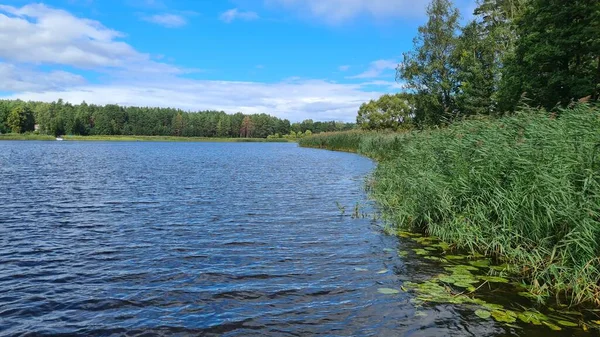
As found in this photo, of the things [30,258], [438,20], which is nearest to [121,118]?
[438,20]

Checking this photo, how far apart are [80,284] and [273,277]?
370 cm

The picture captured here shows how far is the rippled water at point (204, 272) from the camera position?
6059 mm

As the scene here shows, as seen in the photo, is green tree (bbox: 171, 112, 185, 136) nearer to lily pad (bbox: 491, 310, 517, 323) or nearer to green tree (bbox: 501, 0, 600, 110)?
green tree (bbox: 501, 0, 600, 110)

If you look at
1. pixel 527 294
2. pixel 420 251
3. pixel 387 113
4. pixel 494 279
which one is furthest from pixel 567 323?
pixel 387 113

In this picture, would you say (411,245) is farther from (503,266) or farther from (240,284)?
(240,284)

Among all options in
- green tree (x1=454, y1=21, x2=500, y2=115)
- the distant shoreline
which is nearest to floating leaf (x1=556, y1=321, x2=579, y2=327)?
green tree (x1=454, y1=21, x2=500, y2=115)

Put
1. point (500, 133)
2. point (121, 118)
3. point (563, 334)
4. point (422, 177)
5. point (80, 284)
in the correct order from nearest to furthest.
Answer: point (563, 334), point (80, 284), point (500, 133), point (422, 177), point (121, 118)

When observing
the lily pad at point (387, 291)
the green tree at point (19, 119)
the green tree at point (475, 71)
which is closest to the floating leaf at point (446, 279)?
the lily pad at point (387, 291)

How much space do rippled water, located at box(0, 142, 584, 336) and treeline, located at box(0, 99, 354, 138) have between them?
140 m

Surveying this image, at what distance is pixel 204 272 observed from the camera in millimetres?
8445

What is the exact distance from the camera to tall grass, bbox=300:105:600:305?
22.0 feet

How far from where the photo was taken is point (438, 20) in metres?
52.7

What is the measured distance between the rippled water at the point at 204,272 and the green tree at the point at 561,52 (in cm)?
1668

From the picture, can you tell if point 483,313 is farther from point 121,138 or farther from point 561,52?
point 121,138
